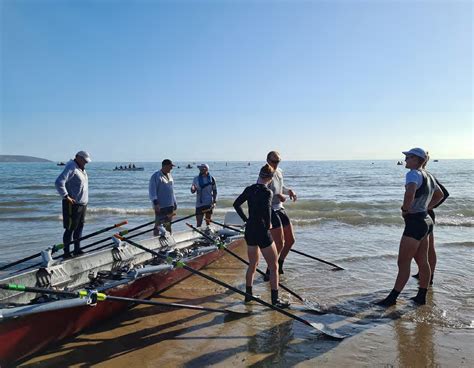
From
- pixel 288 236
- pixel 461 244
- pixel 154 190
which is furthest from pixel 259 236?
pixel 461 244

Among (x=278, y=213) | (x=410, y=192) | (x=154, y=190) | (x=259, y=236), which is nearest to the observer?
(x=410, y=192)

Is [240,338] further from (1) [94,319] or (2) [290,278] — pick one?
(2) [290,278]

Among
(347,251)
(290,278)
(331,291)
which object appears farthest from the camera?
(347,251)

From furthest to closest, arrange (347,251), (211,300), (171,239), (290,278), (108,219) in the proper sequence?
(108,219), (347,251), (171,239), (290,278), (211,300)

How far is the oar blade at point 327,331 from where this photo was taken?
13.3ft

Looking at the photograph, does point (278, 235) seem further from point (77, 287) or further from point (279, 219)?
point (77, 287)

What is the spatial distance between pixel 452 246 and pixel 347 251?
2614mm

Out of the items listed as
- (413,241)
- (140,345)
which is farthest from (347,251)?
(140,345)

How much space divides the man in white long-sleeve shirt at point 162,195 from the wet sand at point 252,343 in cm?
279

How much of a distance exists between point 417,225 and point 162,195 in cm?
473

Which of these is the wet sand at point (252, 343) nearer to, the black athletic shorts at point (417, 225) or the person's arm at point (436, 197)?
the black athletic shorts at point (417, 225)

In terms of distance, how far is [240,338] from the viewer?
4.07 metres

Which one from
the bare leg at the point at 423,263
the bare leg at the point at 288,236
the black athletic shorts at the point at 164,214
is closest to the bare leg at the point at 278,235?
the bare leg at the point at 288,236

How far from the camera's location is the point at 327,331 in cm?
413
